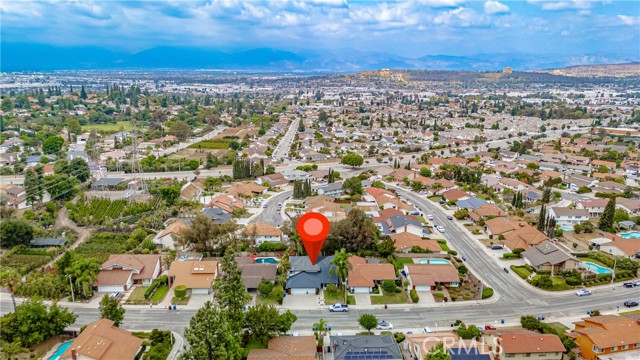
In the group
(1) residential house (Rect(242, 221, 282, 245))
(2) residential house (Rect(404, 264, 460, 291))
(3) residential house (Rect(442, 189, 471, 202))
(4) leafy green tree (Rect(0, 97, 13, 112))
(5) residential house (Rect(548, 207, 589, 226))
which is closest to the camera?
(2) residential house (Rect(404, 264, 460, 291))

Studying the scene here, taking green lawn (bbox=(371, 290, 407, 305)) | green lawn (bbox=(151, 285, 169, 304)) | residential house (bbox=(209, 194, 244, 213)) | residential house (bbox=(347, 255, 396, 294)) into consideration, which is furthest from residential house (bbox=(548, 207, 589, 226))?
green lawn (bbox=(151, 285, 169, 304))

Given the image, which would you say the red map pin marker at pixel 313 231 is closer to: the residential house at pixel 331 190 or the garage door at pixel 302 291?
the garage door at pixel 302 291

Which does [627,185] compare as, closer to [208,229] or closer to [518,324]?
[518,324]

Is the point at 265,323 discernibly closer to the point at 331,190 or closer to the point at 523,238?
the point at 523,238

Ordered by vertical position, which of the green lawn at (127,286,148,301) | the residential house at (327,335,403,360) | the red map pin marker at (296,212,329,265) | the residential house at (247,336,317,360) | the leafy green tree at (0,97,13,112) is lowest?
the green lawn at (127,286,148,301)

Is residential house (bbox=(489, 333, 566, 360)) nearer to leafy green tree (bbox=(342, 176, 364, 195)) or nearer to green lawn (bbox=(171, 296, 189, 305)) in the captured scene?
green lawn (bbox=(171, 296, 189, 305))
